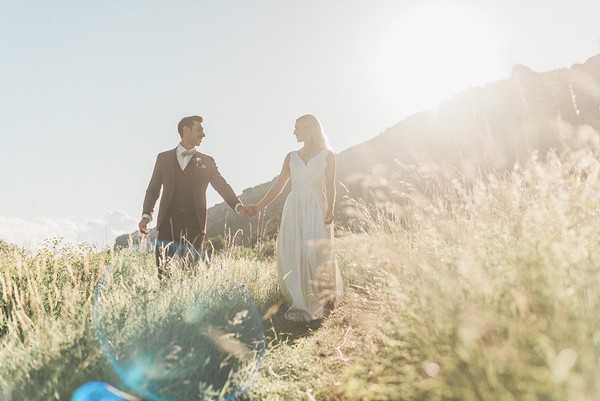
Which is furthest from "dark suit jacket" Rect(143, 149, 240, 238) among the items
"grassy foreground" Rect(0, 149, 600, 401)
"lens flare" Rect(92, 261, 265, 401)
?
"grassy foreground" Rect(0, 149, 600, 401)

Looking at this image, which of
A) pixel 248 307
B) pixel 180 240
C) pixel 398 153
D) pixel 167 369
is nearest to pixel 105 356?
pixel 167 369

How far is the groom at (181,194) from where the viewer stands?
6176mm

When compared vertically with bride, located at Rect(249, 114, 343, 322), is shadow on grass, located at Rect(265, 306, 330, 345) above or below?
below

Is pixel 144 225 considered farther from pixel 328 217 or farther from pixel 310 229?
pixel 328 217

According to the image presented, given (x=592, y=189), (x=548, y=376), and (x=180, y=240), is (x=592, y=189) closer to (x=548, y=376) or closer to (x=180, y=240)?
(x=548, y=376)

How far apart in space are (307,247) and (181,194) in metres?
1.67

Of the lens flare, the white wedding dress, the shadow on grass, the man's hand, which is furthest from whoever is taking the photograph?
the white wedding dress

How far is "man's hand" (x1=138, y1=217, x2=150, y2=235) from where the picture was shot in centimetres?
606

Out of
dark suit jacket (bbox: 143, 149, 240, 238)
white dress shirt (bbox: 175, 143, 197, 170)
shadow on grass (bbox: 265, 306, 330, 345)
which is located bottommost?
shadow on grass (bbox: 265, 306, 330, 345)

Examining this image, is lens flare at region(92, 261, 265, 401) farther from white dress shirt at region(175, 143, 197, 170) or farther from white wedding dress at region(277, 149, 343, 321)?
white dress shirt at region(175, 143, 197, 170)

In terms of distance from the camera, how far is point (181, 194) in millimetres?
6195

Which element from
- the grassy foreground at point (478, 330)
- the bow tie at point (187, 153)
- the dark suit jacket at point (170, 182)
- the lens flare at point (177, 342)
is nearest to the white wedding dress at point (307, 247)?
the dark suit jacket at point (170, 182)

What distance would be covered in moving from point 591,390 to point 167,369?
2316 millimetres

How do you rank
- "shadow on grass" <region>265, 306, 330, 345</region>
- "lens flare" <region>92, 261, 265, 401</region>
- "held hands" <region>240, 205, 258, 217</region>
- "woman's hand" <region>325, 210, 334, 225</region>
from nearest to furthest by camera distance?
"lens flare" <region>92, 261, 265, 401</region> → "shadow on grass" <region>265, 306, 330, 345</region> → "woman's hand" <region>325, 210, 334, 225</region> → "held hands" <region>240, 205, 258, 217</region>
